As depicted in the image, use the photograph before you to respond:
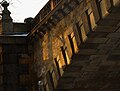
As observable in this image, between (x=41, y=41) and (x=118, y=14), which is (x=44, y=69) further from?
(x=118, y=14)

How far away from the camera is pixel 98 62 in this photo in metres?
12.8

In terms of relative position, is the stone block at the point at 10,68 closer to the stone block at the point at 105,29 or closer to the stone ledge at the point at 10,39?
the stone ledge at the point at 10,39

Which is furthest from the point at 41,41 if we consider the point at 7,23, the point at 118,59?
the point at 118,59

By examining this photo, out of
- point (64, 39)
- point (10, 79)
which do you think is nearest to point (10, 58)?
point (10, 79)

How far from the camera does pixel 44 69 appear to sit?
1407cm

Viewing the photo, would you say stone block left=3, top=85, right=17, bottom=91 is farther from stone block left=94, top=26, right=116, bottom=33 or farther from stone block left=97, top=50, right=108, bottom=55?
stone block left=94, top=26, right=116, bottom=33

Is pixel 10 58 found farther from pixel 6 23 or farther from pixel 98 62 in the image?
pixel 98 62

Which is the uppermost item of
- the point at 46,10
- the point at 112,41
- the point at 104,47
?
the point at 46,10

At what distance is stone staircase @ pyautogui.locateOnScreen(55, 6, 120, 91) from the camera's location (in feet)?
34.9

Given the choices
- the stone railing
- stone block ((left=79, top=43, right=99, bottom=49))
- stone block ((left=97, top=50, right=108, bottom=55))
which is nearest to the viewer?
stone block ((left=79, top=43, right=99, bottom=49))

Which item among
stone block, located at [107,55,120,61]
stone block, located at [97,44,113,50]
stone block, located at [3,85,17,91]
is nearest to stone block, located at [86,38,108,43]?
stone block, located at [97,44,113,50]

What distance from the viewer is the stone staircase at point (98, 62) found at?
1065 cm

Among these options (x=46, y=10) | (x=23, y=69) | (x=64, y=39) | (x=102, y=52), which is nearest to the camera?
(x=102, y=52)

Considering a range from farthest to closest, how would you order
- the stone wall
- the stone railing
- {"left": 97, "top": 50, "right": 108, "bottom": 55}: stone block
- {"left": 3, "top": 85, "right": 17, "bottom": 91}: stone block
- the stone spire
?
the stone spire, {"left": 3, "top": 85, "right": 17, "bottom": 91}: stone block, the stone railing, {"left": 97, "top": 50, "right": 108, "bottom": 55}: stone block, the stone wall
